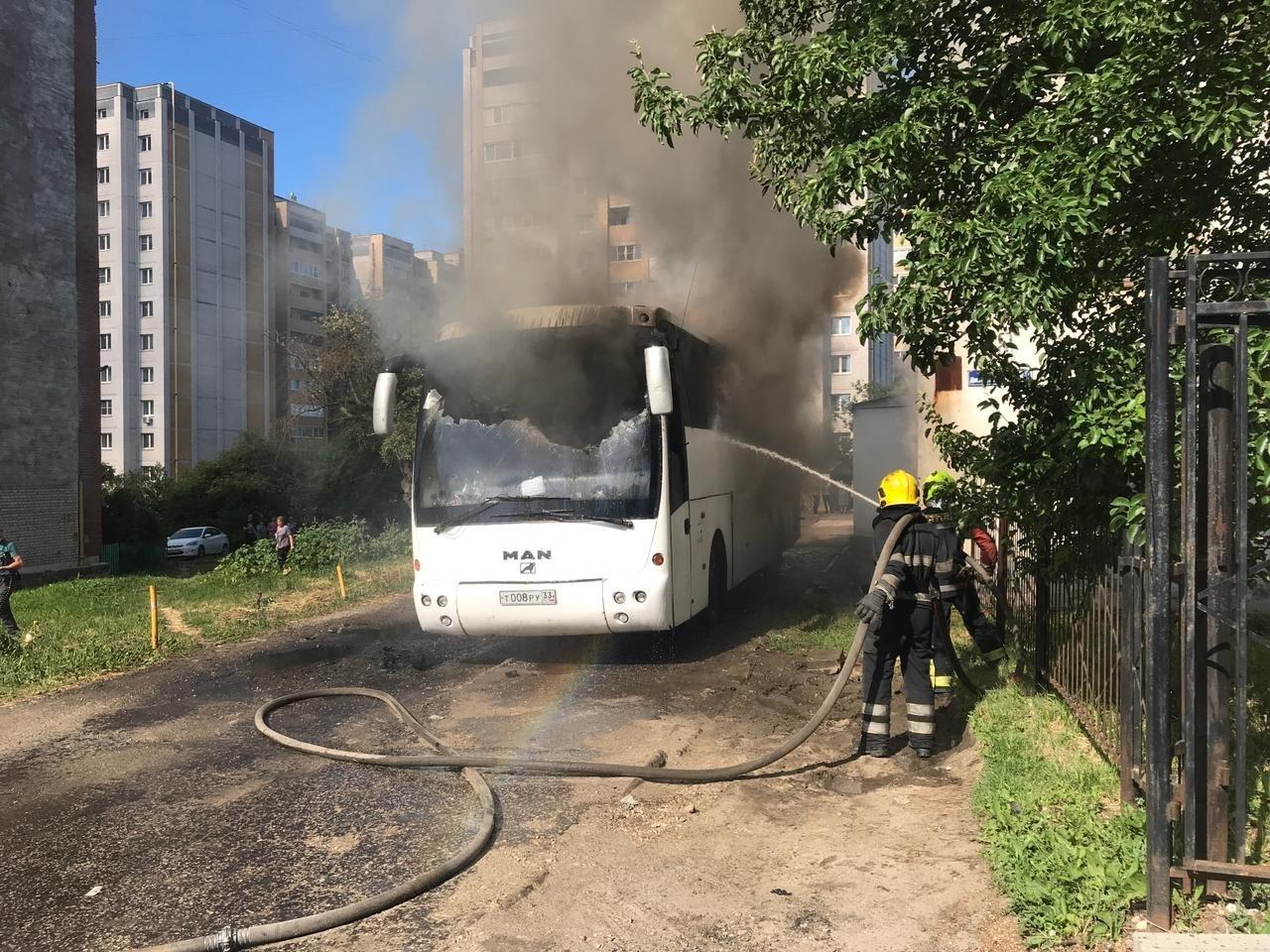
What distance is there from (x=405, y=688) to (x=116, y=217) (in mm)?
54668

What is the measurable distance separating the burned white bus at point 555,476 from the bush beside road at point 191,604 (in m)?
3.60

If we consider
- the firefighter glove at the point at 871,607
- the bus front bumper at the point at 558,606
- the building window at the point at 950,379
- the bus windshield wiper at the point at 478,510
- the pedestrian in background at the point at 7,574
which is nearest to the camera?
the firefighter glove at the point at 871,607

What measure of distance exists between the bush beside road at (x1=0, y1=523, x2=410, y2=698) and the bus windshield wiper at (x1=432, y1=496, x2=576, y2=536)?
3608mm

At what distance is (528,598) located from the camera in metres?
7.18

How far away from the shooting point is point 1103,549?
4.85m

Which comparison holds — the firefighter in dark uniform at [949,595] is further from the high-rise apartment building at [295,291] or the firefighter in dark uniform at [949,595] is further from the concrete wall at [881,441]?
the high-rise apartment building at [295,291]

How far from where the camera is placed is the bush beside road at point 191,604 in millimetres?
8672

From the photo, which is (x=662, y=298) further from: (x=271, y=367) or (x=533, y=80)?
(x=271, y=367)

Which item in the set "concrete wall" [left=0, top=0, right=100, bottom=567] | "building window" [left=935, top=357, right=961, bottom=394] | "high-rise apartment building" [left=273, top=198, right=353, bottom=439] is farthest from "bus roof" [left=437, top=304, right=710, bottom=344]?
"high-rise apartment building" [left=273, top=198, right=353, bottom=439]

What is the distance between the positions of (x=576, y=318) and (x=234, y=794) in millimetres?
4342

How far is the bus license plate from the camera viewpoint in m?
7.16

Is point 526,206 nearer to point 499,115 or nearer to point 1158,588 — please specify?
point 499,115

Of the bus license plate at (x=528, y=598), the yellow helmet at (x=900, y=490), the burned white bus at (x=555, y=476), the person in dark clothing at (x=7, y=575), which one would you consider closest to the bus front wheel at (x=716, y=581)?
the burned white bus at (x=555, y=476)

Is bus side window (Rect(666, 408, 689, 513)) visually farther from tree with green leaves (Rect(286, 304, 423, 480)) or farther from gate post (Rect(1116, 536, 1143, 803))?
tree with green leaves (Rect(286, 304, 423, 480))
